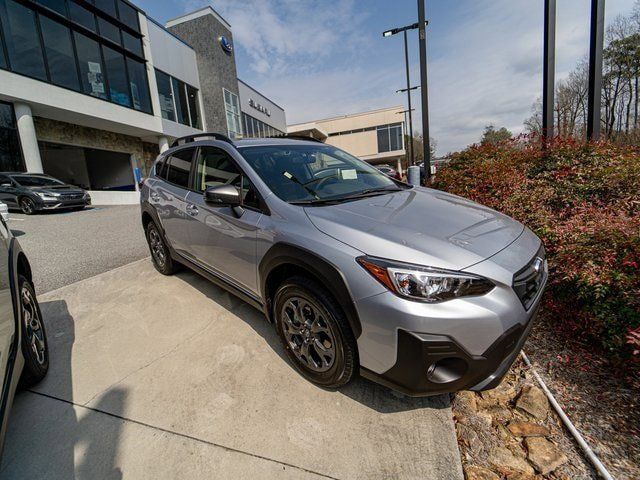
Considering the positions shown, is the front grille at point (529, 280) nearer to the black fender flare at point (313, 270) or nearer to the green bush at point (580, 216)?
the green bush at point (580, 216)

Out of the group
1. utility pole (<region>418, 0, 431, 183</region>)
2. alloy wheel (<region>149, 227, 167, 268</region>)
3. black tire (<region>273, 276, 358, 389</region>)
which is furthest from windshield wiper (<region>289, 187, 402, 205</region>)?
utility pole (<region>418, 0, 431, 183</region>)

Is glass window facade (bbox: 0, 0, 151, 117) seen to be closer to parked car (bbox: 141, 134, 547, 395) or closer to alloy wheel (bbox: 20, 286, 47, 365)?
alloy wheel (bbox: 20, 286, 47, 365)

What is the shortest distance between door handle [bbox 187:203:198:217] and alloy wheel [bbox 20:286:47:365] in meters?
1.38

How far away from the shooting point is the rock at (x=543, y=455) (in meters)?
1.71

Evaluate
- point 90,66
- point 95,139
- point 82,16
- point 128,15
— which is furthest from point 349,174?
point 128,15

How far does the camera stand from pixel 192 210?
3.23m

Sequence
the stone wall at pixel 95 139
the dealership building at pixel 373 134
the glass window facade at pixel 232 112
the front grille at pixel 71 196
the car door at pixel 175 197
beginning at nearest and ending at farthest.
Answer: the car door at pixel 175 197
the front grille at pixel 71 196
the stone wall at pixel 95 139
the glass window facade at pixel 232 112
the dealership building at pixel 373 134

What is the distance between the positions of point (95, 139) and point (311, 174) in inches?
778

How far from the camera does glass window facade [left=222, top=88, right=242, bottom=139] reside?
24.9 m

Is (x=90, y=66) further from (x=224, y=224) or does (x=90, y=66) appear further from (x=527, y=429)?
(x=527, y=429)

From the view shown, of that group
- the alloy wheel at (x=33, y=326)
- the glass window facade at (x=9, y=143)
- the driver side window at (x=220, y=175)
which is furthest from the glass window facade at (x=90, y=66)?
the alloy wheel at (x=33, y=326)

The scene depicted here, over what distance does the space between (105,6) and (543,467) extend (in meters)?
22.2

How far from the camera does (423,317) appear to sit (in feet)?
5.26

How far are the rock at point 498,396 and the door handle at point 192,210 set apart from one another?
2831 millimetres
